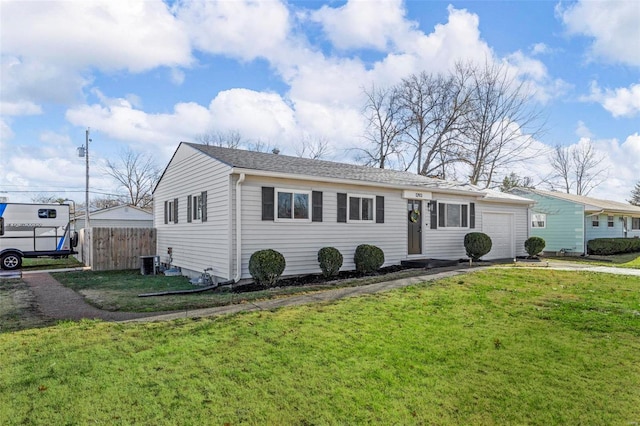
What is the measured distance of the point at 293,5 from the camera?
11930mm

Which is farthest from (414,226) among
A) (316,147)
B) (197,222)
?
(316,147)

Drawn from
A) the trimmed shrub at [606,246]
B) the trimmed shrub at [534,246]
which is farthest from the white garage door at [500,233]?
the trimmed shrub at [606,246]

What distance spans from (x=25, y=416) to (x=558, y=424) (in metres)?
4.17

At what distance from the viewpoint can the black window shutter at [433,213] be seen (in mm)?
13625

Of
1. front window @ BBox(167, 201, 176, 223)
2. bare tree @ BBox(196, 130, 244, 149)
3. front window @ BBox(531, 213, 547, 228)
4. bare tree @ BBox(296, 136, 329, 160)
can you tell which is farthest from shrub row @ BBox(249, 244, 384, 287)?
bare tree @ BBox(196, 130, 244, 149)

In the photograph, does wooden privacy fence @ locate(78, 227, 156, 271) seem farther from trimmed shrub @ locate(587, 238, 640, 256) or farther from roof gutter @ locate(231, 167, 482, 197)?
trimmed shrub @ locate(587, 238, 640, 256)

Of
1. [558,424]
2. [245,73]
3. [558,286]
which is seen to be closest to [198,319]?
[558,424]

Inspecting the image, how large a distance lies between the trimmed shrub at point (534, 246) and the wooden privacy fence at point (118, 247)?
15384 mm

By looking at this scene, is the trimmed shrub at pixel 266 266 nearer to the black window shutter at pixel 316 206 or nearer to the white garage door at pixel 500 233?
the black window shutter at pixel 316 206

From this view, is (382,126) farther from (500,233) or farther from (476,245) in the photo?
(476,245)

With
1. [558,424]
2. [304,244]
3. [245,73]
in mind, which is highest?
[245,73]

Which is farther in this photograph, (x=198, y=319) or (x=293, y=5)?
(x=293, y=5)

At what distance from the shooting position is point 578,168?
4234 centimetres

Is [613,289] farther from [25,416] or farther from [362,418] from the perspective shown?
[25,416]
